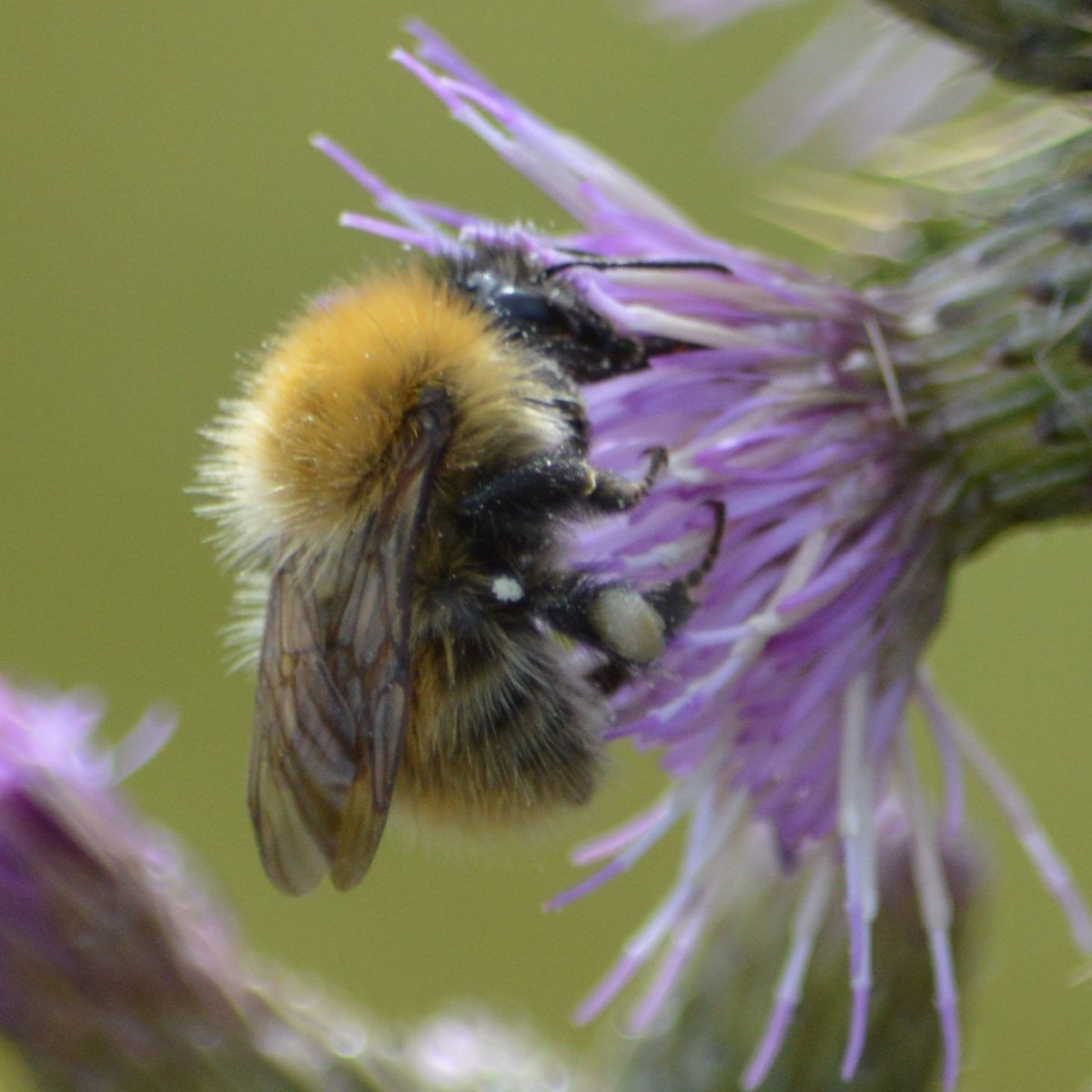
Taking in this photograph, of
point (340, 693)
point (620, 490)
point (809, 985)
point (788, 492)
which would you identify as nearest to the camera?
point (340, 693)

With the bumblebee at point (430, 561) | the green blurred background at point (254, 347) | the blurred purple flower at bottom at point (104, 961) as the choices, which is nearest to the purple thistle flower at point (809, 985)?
the blurred purple flower at bottom at point (104, 961)

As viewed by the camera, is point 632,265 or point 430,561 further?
point 632,265

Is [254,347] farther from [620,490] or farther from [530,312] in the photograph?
[620,490]

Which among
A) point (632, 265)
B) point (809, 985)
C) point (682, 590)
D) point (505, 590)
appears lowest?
point (809, 985)

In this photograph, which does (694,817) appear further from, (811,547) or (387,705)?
(387,705)

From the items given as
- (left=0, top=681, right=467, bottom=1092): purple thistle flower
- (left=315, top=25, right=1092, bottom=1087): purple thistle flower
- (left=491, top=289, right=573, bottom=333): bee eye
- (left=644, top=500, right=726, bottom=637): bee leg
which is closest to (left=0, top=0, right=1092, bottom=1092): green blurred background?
(left=0, top=681, right=467, bottom=1092): purple thistle flower

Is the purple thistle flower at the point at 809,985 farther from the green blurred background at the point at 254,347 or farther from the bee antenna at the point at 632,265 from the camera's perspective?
the green blurred background at the point at 254,347

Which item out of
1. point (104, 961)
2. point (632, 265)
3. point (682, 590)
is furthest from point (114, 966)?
point (632, 265)

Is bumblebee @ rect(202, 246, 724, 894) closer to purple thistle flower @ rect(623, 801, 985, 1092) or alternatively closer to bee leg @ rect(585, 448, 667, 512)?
bee leg @ rect(585, 448, 667, 512)
